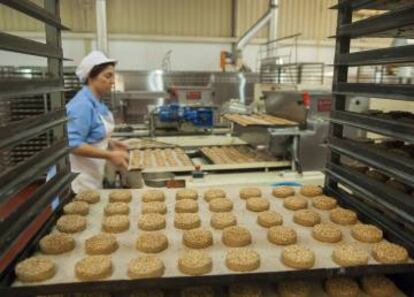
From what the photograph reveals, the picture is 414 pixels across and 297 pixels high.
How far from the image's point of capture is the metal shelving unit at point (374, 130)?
957 mm

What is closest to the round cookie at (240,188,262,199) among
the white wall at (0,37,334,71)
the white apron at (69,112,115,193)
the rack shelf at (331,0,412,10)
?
the rack shelf at (331,0,412,10)

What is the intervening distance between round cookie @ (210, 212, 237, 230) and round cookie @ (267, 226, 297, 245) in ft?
0.42

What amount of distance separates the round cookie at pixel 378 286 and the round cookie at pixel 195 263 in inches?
20.0

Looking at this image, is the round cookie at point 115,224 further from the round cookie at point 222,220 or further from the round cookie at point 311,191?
the round cookie at point 311,191

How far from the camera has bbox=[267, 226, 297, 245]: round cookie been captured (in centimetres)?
104

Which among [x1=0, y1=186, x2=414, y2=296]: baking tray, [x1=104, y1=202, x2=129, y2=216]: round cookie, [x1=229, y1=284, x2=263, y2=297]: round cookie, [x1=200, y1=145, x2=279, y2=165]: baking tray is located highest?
[x1=104, y1=202, x2=129, y2=216]: round cookie

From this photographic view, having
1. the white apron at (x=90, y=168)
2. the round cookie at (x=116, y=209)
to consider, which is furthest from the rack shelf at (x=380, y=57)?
the white apron at (x=90, y=168)

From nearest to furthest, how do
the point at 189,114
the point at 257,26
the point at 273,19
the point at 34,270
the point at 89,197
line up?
the point at 34,270 < the point at 89,197 < the point at 189,114 < the point at 273,19 < the point at 257,26

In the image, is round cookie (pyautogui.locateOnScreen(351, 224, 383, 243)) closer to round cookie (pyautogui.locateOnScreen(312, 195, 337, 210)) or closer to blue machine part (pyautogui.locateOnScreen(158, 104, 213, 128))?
round cookie (pyautogui.locateOnScreen(312, 195, 337, 210))

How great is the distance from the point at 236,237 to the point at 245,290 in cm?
18

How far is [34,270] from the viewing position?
84cm

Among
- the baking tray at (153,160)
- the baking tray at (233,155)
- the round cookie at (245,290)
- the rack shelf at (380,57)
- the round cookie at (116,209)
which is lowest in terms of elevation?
the round cookie at (245,290)

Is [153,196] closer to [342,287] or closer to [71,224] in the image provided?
[71,224]

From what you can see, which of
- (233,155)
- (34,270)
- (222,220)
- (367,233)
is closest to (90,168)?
(233,155)
